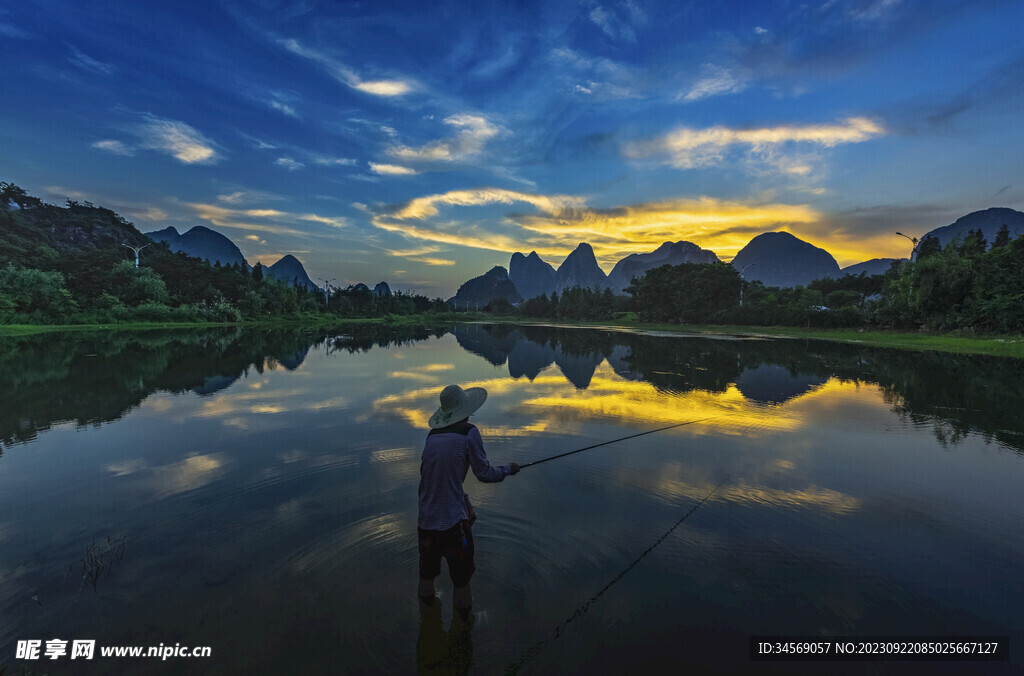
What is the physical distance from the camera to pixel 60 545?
542 centimetres

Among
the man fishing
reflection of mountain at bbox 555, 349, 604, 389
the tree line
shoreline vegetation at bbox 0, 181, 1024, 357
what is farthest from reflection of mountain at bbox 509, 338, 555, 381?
the tree line

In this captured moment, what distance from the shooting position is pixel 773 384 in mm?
19266

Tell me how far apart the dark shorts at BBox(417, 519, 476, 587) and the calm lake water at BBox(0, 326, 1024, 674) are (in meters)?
0.54

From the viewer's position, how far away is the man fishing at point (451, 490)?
392 cm

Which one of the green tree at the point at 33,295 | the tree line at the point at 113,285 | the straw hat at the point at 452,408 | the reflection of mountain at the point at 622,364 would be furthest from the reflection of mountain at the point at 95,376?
the tree line at the point at 113,285

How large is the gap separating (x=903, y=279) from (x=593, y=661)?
62796 mm

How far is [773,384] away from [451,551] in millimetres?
19871

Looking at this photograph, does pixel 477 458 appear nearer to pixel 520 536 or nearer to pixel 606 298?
pixel 520 536

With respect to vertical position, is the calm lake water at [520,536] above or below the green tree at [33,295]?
below

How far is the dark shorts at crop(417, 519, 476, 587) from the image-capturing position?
4043mm

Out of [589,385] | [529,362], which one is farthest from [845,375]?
[529,362]

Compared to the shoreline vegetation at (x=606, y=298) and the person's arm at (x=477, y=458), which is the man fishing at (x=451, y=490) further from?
the shoreline vegetation at (x=606, y=298)

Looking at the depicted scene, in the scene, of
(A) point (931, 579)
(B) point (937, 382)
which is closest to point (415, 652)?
(A) point (931, 579)

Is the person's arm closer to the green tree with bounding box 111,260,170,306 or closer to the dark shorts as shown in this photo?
the dark shorts
